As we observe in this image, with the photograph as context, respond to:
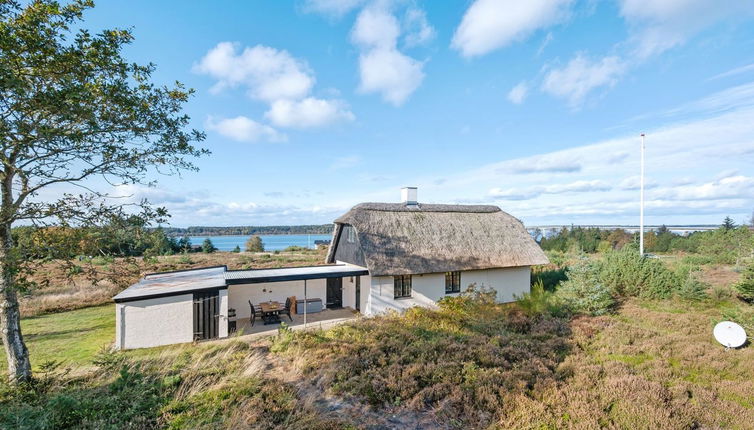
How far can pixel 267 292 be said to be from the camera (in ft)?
42.6

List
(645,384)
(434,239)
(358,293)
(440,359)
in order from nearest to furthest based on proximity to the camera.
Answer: (645,384)
(440,359)
(358,293)
(434,239)

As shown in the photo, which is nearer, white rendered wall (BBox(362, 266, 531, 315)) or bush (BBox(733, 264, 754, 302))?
bush (BBox(733, 264, 754, 302))

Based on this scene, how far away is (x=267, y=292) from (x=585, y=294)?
39.4ft

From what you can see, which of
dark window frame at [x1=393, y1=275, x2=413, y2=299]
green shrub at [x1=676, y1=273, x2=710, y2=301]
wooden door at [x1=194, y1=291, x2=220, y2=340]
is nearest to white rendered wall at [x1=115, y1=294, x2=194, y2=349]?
wooden door at [x1=194, y1=291, x2=220, y2=340]

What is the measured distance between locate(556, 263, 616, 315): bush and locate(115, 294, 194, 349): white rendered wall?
12626 millimetres

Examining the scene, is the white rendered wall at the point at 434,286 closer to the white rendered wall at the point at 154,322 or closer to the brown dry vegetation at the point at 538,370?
the brown dry vegetation at the point at 538,370

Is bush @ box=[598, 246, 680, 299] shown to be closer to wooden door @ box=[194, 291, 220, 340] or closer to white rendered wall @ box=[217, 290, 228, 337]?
white rendered wall @ box=[217, 290, 228, 337]

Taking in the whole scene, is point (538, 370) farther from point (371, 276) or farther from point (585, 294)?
point (585, 294)

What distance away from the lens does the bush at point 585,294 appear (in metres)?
11.3

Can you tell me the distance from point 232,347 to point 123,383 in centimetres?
256

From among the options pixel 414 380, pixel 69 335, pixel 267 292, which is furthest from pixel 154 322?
pixel 414 380

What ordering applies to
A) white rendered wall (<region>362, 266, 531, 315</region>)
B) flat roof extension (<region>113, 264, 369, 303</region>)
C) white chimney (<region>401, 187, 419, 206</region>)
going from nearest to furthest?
flat roof extension (<region>113, 264, 369, 303</region>) → white rendered wall (<region>362, 266, 531, 315</region>) → white chimney (<region>401, 187, 419, 206</region>)

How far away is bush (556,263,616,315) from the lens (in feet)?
37.2

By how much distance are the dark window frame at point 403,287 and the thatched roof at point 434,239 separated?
0.60 meters
